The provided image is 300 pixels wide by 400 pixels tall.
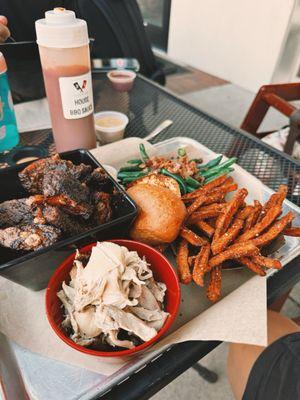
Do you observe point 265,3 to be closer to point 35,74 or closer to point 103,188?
point 35,74

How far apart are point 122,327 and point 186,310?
0.20m

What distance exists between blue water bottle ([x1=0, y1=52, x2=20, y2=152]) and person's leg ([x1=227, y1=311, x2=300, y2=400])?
1.12 metres

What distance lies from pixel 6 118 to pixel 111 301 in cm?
85

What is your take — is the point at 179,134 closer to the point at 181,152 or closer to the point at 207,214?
the point at 181,152

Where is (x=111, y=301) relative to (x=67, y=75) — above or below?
below

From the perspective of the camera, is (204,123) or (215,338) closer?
(215,338)

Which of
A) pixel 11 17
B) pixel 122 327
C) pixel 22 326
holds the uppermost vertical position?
pixel 11 17

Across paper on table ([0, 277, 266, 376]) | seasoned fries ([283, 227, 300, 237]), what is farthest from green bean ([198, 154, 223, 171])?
paper on table ([0, 277, 266, 376])

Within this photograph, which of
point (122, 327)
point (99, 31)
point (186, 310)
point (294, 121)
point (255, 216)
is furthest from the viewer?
point (99, 31)

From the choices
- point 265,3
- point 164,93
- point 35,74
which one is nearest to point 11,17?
point 35,74

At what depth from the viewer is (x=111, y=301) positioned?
1.88 feet

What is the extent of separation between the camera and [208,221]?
0.87m

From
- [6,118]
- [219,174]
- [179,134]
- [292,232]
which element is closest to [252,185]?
[219,174]

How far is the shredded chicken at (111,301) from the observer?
57cm
